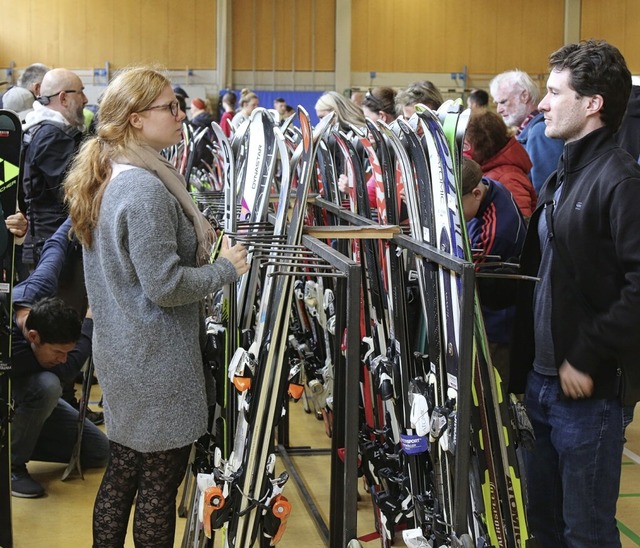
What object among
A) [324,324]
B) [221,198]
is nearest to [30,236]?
[221,198]

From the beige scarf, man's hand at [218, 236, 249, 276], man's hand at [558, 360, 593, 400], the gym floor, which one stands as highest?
the beige scarf

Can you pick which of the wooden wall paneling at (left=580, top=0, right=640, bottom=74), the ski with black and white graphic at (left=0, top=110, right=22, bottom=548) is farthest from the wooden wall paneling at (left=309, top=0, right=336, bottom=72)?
the ski with black and white graphic at (left=0, top=110, right=22, bottom=548)

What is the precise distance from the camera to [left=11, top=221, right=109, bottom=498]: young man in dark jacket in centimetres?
323

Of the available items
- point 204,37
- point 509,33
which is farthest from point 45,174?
point 509,33

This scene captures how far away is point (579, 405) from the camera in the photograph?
205cm

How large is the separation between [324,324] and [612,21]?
46.3 ft

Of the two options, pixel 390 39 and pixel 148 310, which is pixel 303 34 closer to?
pixel 390 39

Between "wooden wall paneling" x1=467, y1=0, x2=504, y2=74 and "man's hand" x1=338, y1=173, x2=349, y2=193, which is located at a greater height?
"wooden wall paneling" x1=467, y1=0, x2=504, y2=74

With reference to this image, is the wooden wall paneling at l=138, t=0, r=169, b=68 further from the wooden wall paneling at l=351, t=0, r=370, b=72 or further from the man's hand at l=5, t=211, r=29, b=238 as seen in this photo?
the man's hand at l=5, t=211, r=29, b=238

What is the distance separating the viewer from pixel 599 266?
77.4 inches

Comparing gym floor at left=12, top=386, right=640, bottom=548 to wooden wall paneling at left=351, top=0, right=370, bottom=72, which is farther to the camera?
wooden wall paneling at left=351, top=0, right=370, bottom=72

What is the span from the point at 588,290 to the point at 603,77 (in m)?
0.48

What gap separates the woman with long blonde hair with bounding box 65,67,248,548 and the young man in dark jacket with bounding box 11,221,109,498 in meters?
1.08

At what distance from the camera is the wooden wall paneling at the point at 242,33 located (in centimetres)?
1498
